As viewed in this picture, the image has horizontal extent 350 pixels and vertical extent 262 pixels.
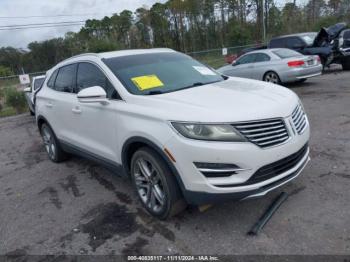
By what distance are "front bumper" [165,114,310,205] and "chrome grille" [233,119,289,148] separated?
51 mm

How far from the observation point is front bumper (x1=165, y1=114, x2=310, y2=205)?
118 inches

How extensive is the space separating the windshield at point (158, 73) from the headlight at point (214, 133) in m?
0.95

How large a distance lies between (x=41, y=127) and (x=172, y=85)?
3302mm

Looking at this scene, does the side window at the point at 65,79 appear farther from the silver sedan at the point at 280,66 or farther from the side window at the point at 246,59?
the side window at the point at 246,59

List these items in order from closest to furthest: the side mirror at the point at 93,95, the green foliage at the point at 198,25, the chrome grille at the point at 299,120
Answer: the chrome grille at the point at 299,120 → the side mirror at the point at 93,95 → the green foliage at the point at 198,25

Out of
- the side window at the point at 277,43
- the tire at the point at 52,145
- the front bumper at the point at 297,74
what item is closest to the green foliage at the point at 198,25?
the side window at the point at 277,43

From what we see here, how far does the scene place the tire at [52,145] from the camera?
228 inches

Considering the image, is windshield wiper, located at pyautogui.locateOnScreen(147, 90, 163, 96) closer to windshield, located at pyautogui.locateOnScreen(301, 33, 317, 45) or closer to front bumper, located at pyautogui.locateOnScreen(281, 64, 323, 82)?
front bumper, located at pyautogui.locateOnScreen(281, 64, 323, 82)

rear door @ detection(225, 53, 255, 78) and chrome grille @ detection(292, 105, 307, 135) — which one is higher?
chrome grille @ detection(292, 105, 307, 135)

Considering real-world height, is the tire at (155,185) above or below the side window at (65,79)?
below

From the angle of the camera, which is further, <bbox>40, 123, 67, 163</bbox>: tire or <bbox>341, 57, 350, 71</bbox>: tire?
<bbox>341, 57, 350, 71</bbox>: tire

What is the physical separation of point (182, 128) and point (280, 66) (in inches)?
344

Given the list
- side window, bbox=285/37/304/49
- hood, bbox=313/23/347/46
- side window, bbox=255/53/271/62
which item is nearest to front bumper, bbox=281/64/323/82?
side window, bbox=255/53/271/62

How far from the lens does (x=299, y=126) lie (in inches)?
139
